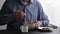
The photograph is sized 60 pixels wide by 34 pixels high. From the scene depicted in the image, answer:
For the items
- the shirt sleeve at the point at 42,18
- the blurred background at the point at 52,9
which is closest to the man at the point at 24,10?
the shirt sleeve at the point at 42,18

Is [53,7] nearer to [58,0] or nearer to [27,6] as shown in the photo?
[58,0]

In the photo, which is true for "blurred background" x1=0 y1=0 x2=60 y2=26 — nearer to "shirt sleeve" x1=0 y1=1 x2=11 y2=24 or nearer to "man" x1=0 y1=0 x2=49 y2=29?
"man" x1=0 y1=0 x2=49 y2=29

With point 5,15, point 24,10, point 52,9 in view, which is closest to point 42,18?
point 24,10

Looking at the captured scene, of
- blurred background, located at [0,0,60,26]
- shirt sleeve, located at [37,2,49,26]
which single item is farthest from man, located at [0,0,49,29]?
blurred background, located at [0,0,60,26]

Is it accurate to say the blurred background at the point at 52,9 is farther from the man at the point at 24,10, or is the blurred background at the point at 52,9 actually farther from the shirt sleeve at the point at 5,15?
→ the shirt sleeve at the point at 5,15

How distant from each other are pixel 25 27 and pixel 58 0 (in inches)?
53.4

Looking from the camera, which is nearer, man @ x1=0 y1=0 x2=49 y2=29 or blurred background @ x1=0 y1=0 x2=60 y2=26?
man @ x1=0 y1=0 x2=49 y2=29

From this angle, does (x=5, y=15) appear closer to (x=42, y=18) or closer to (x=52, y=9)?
(x=42, y=18)

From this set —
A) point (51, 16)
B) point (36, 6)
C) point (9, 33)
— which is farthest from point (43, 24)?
point (51, 16)

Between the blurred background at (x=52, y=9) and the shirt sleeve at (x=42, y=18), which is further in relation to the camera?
the blurred background at (x=52, y=9)

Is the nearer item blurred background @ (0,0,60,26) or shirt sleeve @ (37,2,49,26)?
shirt sleeve @ (37,2,49,26)

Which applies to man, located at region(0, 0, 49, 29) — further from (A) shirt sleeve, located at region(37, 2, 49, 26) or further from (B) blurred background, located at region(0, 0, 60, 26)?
(B) blurred background, located at region(0, 0, 60, 26)

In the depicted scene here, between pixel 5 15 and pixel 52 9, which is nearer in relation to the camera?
pixel 5 15

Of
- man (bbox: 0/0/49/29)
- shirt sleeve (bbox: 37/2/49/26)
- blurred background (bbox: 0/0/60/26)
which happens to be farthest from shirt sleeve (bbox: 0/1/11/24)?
blurred background (bbox: 0/0/60/26)
